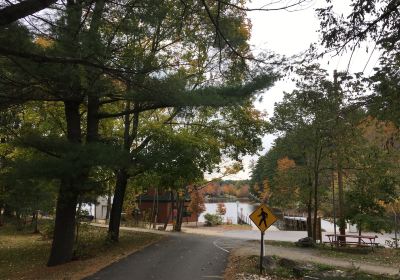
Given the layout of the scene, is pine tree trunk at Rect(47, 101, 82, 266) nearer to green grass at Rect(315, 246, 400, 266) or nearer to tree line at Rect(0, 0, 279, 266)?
tree line at Rect(0, 0, 279, 266)

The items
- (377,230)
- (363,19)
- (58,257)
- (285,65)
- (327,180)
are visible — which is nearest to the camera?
(363,19)

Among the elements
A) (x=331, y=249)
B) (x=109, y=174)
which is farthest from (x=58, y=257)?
(x=331, y=249)

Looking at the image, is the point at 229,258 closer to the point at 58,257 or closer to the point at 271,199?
the point at 58,257

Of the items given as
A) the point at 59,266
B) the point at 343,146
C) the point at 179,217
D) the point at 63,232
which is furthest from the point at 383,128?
the point at 179,217

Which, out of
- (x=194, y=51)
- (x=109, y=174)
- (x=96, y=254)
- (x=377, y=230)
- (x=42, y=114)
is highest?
(x=194, y=51)

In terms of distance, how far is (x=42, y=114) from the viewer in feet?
66.9

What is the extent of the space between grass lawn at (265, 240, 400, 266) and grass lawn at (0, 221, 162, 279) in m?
8.47

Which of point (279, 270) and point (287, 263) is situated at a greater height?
point (287, 263)

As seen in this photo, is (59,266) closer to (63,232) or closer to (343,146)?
(63,232)

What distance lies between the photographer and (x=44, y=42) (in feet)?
32.6

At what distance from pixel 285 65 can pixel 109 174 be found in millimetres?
14018

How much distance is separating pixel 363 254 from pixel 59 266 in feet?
45.8

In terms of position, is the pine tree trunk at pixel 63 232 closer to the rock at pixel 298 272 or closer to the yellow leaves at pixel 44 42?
the yellow leaves at pixel 44 42

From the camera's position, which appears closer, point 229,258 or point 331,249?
point 229,258
